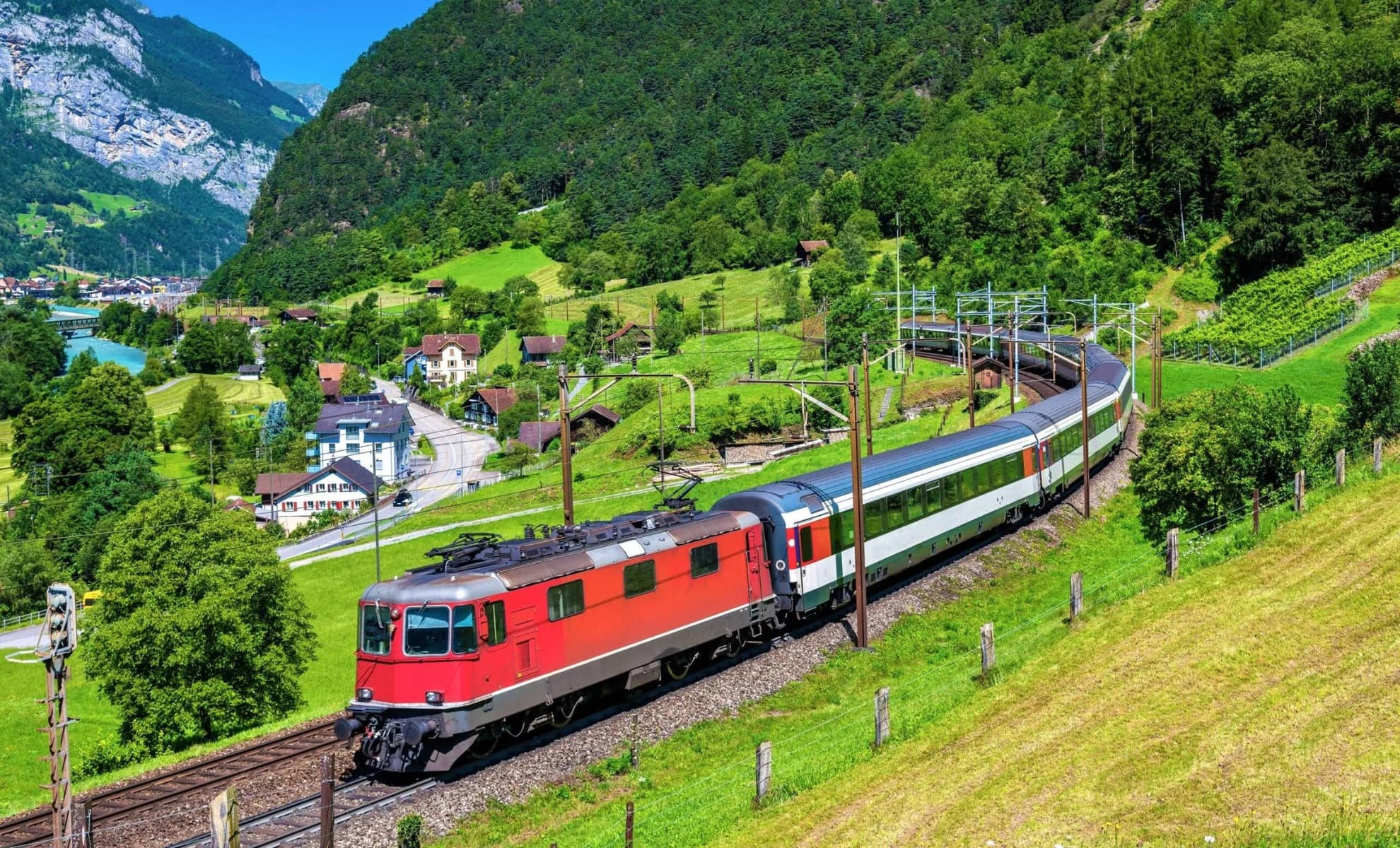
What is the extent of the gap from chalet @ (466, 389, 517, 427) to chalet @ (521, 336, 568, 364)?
11.0 m

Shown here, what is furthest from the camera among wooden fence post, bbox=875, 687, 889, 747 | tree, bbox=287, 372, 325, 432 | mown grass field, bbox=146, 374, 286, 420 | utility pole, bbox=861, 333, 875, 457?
mown grass field, bbox=146, 374, 286, 420

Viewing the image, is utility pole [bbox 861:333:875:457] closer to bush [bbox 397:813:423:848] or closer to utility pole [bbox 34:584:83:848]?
bush [bbox 397:813:423:848]

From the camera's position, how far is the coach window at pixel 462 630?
2111cm

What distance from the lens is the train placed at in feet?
69.5

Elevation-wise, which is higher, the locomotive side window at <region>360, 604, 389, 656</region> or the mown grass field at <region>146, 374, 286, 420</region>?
the mown grass field at <region>146, 374, 286, 420</region>

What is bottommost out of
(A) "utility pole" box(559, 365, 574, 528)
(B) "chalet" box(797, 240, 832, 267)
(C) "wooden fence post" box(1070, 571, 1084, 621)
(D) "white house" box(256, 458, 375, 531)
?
(D) "white house" box(256, 458, 375, 531)

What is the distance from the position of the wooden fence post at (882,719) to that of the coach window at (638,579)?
6.48 meters

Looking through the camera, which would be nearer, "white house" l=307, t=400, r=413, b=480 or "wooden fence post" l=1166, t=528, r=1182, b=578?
"wooden fence post" l=1166, t=528, r=1182, b=578

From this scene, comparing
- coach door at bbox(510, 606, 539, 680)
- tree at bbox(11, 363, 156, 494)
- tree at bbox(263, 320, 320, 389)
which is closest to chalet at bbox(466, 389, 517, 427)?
tree at bbox(11, 363, 156, 494)

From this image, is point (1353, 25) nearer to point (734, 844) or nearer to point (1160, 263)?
point (1160, 263)

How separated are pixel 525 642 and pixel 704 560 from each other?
551 cm

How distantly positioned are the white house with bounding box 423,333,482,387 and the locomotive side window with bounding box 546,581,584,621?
150 metres

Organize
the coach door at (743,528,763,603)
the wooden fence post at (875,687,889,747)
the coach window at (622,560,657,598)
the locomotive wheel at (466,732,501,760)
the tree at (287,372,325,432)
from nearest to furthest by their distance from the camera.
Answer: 1. the wooden fence post at (875,687,889,747)
2. the locomotive wheel at (466,732,501,760)
3. the coach window at (622,560,657,598)
4. the coach door at (743,528,763,603)
5. the tree at (287,372,325,432)

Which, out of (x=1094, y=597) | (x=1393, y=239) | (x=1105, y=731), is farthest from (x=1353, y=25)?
(x=1105, y=731)
